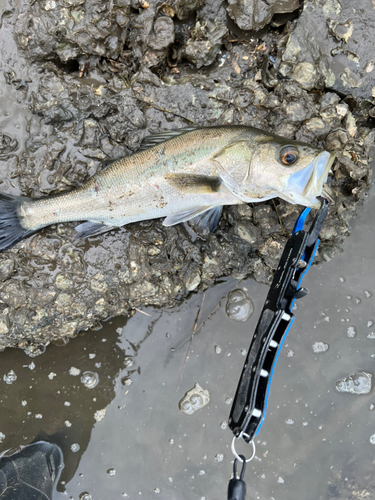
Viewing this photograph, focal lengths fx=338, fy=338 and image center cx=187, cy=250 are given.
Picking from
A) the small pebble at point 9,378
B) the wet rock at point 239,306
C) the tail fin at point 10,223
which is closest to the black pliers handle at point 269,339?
the wet rock at point 239,306

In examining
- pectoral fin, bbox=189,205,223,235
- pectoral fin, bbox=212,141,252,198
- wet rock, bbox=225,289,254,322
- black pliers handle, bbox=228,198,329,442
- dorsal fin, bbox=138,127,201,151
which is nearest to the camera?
black pliers handle, bbox=228,198,329,442

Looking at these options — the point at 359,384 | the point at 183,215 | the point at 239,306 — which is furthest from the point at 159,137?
the point at 359,384

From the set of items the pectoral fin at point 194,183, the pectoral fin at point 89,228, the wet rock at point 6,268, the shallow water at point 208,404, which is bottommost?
the shallow water at point 208,404

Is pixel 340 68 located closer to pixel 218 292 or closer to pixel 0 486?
pixel 218 292

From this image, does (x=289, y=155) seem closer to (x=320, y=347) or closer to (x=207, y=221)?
(x=207, y=221)

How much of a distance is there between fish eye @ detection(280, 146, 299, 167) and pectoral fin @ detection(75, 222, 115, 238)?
179cm

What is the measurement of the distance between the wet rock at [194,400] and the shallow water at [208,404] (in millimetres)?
64

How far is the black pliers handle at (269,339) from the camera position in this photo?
276 cm

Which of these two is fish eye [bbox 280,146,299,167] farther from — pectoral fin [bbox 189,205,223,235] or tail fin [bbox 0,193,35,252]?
tail fin [bbox 0,193,35,252]

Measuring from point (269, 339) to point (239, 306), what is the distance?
3.77ft

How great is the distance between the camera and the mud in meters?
3.49

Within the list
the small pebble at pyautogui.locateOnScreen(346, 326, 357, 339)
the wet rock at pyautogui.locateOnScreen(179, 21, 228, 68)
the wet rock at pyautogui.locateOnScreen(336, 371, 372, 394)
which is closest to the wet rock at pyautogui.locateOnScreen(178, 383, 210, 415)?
the wet rock at pyautogui.locateOnScreen(336, 371, 372, 394)

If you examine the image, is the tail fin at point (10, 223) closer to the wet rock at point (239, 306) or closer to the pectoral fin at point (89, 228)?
the pectoral fin at point (89, 228)

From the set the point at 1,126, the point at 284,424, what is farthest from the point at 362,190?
the point at 1,126
